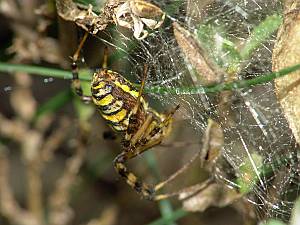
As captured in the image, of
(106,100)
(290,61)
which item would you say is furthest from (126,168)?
(290,61)

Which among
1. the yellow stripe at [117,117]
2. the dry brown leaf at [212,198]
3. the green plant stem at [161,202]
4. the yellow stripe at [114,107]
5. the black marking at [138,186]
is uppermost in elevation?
the yellow stripe at [114,107]

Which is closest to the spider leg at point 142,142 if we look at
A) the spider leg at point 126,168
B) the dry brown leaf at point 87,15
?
the spider leg at point 126,168

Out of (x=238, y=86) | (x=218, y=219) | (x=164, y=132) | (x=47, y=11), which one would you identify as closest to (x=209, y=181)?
(x=164, y=132)

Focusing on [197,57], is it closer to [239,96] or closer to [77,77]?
[239,96]

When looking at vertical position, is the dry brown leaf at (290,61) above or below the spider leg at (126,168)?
above

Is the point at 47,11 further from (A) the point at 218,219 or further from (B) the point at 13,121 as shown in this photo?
(A) the point at 218,219

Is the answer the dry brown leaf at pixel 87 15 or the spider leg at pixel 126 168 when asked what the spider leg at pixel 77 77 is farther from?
the spider leg at pixel 126 168
